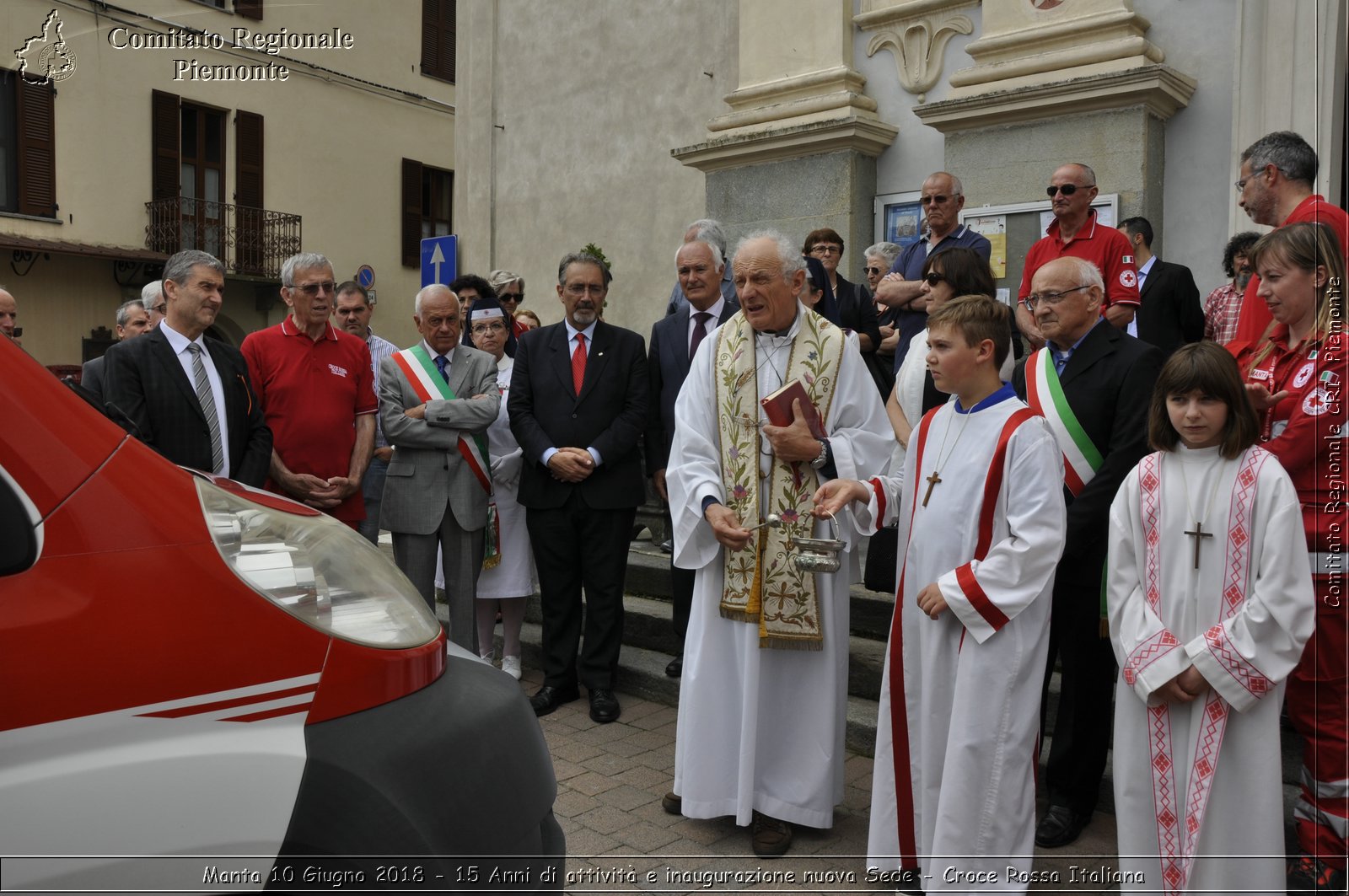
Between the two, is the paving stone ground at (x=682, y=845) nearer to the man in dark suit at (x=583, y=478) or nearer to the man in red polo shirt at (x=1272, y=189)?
the man in dark suit at (x=583, y=478)

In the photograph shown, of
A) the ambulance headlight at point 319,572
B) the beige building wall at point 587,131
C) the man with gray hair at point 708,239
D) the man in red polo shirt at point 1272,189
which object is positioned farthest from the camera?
the beige building wall at point 587,131

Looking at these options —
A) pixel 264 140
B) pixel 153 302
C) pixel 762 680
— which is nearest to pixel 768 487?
pixel 762 680

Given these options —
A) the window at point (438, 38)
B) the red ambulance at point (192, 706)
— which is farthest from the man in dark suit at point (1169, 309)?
the window at point (438, 38)

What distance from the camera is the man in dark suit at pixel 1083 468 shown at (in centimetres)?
378

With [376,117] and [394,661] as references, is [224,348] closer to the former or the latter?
[394,661]

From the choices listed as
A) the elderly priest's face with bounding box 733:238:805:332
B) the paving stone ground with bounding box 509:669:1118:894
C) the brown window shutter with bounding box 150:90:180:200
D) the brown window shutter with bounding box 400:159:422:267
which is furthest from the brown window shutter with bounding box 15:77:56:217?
the elderly priest's face with bounding box 733:238:805:332

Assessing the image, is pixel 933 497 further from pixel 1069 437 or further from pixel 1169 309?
pixel 1169 309

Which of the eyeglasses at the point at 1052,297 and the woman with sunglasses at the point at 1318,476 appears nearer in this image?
the woman with sunglasses at the point at 1318,476

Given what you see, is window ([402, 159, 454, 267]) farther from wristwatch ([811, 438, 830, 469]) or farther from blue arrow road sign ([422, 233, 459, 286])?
wristwatch ([811, 438, 830, 469])

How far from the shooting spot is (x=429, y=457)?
560cm

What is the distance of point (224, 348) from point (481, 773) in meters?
3.31

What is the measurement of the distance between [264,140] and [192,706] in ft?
72.8

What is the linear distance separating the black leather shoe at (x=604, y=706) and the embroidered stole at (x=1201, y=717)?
2707mm

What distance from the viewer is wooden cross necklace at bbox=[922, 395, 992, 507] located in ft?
11.4
